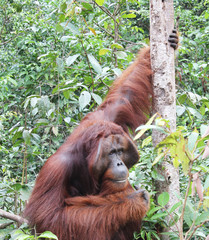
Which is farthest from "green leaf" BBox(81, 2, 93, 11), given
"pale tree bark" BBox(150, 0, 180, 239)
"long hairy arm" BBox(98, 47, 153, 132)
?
"pale tree bark" BBox(150, 0, 180, 239)

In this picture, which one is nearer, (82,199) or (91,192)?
(82,199)

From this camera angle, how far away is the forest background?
2.36 m

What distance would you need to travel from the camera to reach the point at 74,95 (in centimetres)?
399

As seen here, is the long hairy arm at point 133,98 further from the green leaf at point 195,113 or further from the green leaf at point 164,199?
the green leaf at point 164,199

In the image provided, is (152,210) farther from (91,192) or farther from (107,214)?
(91,192)

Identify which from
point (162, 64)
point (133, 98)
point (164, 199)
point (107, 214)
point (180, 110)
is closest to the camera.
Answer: point (164, 199)

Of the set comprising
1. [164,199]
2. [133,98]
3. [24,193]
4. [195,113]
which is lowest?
[24,193]

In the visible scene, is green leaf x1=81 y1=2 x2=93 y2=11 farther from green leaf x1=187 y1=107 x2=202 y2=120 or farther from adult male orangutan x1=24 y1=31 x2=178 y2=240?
green leaf x1=187 y1=107 x2=202 y2=120

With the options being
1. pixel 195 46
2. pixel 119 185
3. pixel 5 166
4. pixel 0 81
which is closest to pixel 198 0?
pixel 195 46

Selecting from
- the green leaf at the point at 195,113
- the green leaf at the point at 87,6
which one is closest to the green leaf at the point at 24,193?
the green leaf at the point at 195,113

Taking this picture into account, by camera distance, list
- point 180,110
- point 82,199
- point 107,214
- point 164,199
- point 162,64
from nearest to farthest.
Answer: point 164,199 → point 107,214 → point 82,199 → point 162,64 → point 180,110

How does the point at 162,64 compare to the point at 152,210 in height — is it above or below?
above

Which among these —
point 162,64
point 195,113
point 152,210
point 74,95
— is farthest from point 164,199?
point 74,95

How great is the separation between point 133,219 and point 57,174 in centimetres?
67
